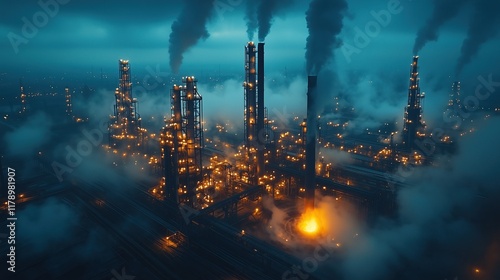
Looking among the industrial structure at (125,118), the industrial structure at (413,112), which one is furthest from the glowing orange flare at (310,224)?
the industrial structure at (413,112)

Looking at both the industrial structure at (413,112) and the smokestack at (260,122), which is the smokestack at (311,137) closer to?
the smokestack at (260,122)

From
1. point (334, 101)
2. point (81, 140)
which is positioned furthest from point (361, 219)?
point (334, 101)

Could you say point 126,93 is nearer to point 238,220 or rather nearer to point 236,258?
point 238,220


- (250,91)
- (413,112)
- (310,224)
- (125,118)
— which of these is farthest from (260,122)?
(413,112)

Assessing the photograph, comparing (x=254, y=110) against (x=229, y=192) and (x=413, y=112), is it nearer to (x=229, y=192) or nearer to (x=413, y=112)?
(x=229, y=192)

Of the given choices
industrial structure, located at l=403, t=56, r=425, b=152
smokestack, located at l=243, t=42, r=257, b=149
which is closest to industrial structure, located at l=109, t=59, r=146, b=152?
smokestack, located at l=243, t=42, r=257, b=149

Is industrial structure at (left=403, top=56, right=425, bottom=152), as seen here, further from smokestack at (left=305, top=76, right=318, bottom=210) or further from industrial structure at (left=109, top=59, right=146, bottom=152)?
industrial structure at (left=109, top=59, right=146, bottom=152)
